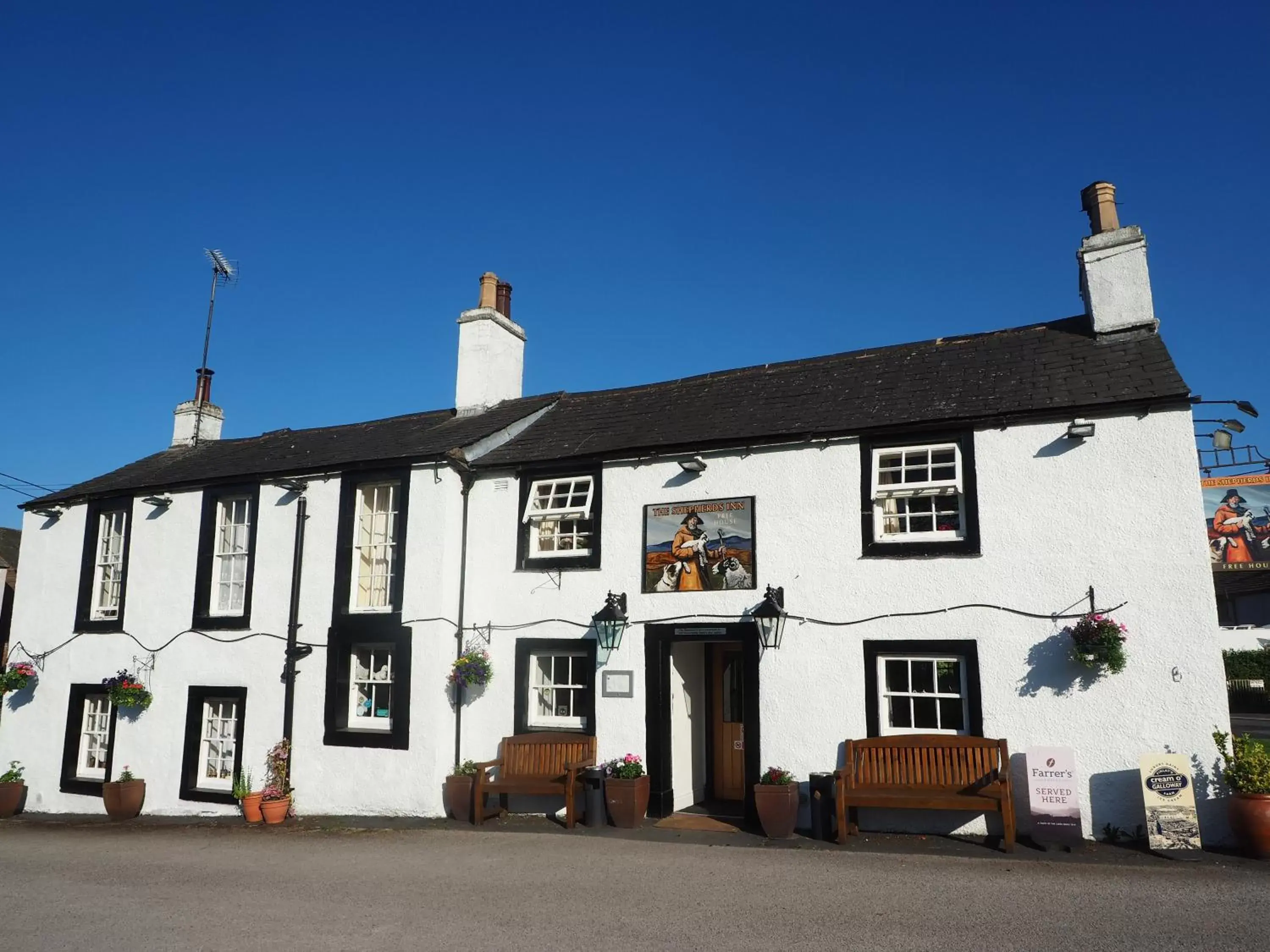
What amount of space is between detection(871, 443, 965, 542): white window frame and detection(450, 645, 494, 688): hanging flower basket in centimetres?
551

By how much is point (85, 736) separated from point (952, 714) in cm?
1401

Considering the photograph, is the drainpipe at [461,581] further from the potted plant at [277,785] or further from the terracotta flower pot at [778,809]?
the terracotta flower pot at [778,809]

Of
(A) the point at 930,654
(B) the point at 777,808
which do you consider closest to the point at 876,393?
(A) the point at 930,654

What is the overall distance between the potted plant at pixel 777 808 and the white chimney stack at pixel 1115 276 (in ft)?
23.3

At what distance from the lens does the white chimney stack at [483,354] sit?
52.1 ft

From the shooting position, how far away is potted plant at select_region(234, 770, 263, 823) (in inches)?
500

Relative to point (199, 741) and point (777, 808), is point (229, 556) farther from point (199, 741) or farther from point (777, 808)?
point (777, 808)

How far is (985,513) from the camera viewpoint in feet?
34.3

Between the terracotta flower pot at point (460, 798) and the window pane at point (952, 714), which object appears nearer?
the window pane at point (952, 714)

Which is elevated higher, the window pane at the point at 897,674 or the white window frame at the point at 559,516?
the white window frame at the point at 559,516

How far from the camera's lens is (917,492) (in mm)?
10758

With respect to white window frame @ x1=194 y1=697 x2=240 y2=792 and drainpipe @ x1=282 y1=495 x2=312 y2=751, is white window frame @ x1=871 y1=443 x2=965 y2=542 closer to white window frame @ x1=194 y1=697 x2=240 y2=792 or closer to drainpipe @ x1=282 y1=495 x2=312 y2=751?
drainpipe @ x1=282 y1=495 x2=312 y2=751

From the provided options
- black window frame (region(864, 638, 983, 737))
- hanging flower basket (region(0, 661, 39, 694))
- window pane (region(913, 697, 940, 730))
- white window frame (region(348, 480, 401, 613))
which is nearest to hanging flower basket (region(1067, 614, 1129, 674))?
Answer: black window frame (region(864, 638, 983, 737))

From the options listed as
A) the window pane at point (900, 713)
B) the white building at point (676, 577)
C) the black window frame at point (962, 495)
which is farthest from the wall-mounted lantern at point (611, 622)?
the window pane at point (900, 713)
